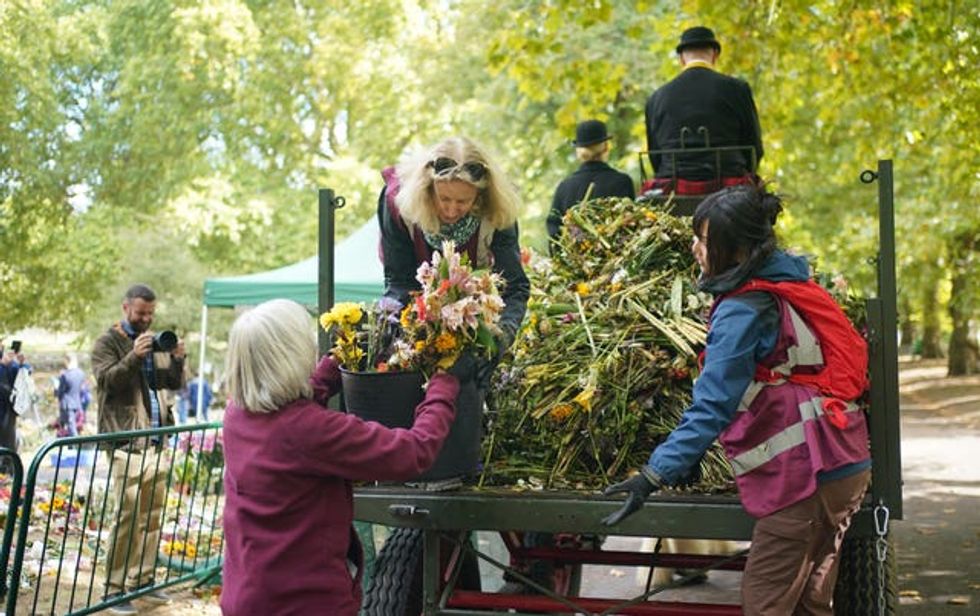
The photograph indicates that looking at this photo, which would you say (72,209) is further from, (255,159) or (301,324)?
(301,324)

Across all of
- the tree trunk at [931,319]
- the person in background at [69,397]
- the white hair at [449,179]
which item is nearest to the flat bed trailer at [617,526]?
the white hair at [449,179]

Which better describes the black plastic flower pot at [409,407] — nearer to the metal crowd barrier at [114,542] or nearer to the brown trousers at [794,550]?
the brown trousers at [794,550]

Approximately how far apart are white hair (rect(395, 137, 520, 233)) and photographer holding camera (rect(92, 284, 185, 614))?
372 centimetres

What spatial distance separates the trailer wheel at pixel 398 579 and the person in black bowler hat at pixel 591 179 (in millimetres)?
2750

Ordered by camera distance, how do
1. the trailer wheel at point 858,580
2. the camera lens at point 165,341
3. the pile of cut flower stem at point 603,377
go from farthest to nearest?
the camera lens at point 165,341
the pile of cut flower stem at point 603,377
the trailer wheel at point 858,580

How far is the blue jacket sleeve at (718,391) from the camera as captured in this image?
11.7 feet

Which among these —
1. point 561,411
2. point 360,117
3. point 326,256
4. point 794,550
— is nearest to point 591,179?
point 326,256

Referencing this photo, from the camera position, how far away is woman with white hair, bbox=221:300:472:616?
11.4 feet

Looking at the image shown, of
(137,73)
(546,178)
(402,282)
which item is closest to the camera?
(402,282)

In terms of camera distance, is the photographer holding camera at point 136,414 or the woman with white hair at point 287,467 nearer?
the woman with white hair at point 287,467

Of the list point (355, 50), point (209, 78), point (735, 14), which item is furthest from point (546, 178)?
point (209, 78)

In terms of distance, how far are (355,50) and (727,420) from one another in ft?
109

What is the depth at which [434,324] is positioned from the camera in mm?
3861

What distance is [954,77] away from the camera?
1243 centimetres
